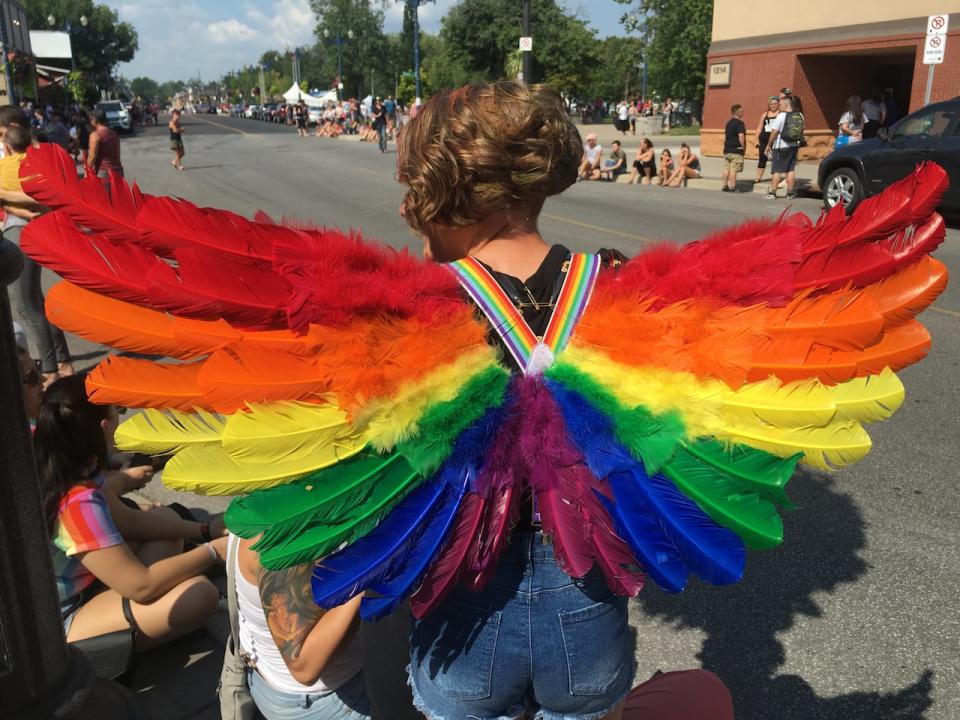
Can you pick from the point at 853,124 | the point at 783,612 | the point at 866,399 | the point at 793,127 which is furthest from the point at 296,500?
the point at 853,124

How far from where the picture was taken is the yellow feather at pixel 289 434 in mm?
1303

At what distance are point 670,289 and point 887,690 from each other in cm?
185

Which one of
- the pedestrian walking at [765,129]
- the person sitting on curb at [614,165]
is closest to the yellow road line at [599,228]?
the pedestrian walking at [765,129]

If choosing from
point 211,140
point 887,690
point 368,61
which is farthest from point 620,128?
point 368,61

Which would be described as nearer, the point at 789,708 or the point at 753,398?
the point at 753,398

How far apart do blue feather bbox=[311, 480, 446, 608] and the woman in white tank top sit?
0.45m

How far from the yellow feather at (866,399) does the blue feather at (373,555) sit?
2.43 ft

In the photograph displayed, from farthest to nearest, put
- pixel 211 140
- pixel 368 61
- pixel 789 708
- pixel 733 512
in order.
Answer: pixel 368 61
pixel 211 140
pixel 789 708
pixel 733 512

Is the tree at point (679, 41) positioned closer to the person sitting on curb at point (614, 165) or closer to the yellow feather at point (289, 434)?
the person sitting on curb at point (614, 165)

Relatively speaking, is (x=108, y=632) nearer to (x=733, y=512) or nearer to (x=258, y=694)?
(x=258, y=694)

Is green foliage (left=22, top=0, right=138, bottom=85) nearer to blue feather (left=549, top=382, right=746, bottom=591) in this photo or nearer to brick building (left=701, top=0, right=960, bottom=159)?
brick building (left=701, top=0, right=960, bottom=159)

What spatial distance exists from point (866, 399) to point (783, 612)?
1.80 m

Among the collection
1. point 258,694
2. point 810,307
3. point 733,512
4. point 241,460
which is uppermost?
A: point 810,307

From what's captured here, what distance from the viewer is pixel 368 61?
74.8 m
